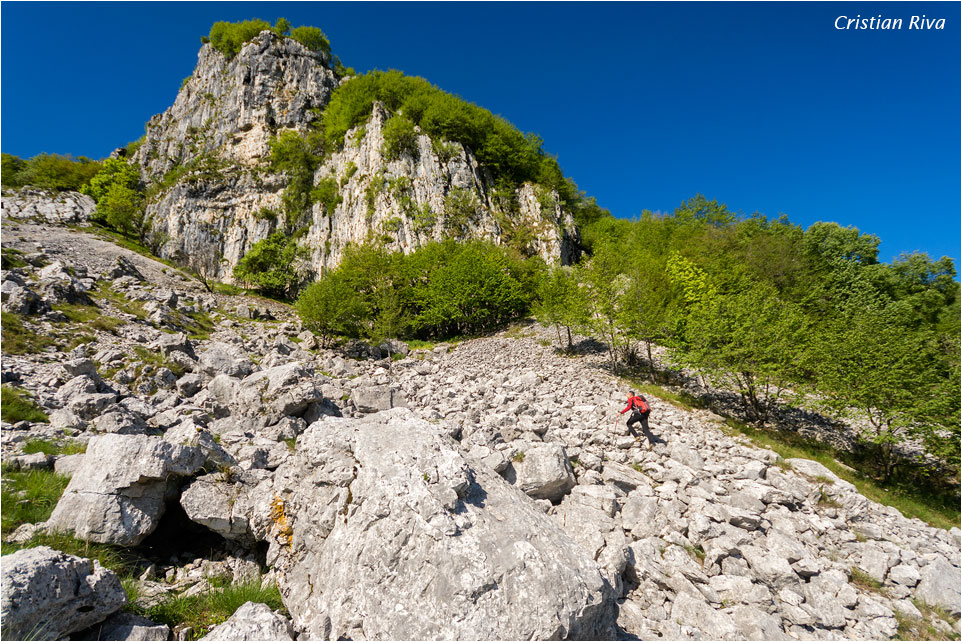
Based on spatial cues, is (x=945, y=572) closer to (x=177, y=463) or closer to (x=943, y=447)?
(x=943, y=447)

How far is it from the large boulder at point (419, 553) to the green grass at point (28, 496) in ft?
10.1

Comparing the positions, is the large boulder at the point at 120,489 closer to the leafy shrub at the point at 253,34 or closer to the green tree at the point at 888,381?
the green tree at the point at 888,381

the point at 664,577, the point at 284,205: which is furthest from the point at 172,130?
the point at 664,577

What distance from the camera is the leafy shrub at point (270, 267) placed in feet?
191

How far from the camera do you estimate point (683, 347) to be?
20438mm

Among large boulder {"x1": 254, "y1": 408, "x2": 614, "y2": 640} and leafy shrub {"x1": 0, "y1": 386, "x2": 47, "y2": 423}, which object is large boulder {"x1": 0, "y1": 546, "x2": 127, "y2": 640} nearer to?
large boulder {"x1": 254, "y1": 408, "x2": 614, "y2": 640}

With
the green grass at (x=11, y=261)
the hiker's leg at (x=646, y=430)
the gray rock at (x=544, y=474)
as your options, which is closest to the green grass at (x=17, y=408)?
the gray rock at (x=544, y=474)

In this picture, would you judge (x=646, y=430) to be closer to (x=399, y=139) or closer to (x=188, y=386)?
(x=188, y=386)

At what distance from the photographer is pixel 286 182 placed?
64.9 meters

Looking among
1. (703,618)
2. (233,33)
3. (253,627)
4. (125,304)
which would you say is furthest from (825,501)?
(233,33)

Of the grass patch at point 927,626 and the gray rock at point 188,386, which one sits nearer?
the grass patch at point 927,626

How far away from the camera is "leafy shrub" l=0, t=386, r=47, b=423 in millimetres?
7832

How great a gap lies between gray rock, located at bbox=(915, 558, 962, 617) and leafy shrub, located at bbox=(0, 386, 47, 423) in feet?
64.8

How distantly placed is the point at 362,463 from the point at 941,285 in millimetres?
63792
